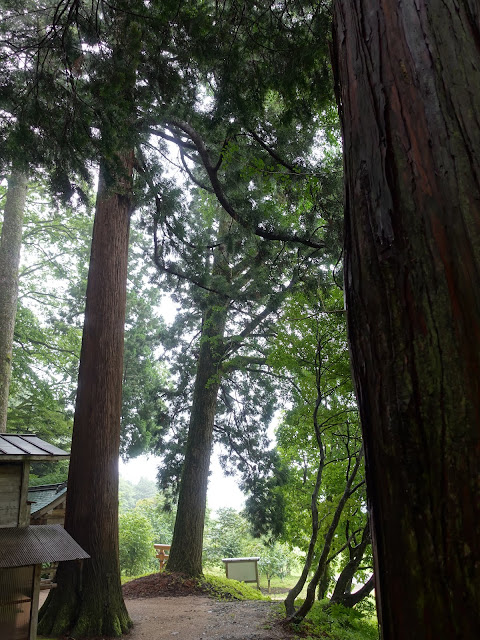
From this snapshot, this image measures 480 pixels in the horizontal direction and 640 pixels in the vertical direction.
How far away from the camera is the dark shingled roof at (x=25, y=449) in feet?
16.7

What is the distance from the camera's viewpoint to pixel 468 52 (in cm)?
132

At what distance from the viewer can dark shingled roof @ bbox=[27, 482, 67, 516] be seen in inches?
358

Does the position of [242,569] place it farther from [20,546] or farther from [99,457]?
[20,546]

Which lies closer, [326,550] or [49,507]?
[326,550]

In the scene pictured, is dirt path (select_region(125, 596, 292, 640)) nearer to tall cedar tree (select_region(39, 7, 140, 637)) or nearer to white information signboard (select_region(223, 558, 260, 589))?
tall cedar tree (select_region(39, 7, 140, 637))

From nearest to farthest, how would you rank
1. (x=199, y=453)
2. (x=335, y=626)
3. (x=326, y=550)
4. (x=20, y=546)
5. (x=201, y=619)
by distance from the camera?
(x=20, y=546)
(x=326, y=550)
(x=335, y=626)
(x=201, y=619)
(x=199, y=453)

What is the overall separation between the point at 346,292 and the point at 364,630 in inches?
291

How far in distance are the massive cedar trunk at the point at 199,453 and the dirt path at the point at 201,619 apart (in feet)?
4.37

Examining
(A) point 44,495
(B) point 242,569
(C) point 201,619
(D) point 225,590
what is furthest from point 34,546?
(B) point 242,569

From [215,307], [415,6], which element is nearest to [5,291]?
[215,307]

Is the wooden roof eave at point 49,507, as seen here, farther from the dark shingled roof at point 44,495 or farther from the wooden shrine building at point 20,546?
the wooden shrine building at point 20,546

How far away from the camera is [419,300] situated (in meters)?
1.09

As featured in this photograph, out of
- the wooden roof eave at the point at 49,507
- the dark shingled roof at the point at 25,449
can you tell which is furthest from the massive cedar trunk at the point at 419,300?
the wooden roof eave at the point at 49,507

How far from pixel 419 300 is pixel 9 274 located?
14.1 m
